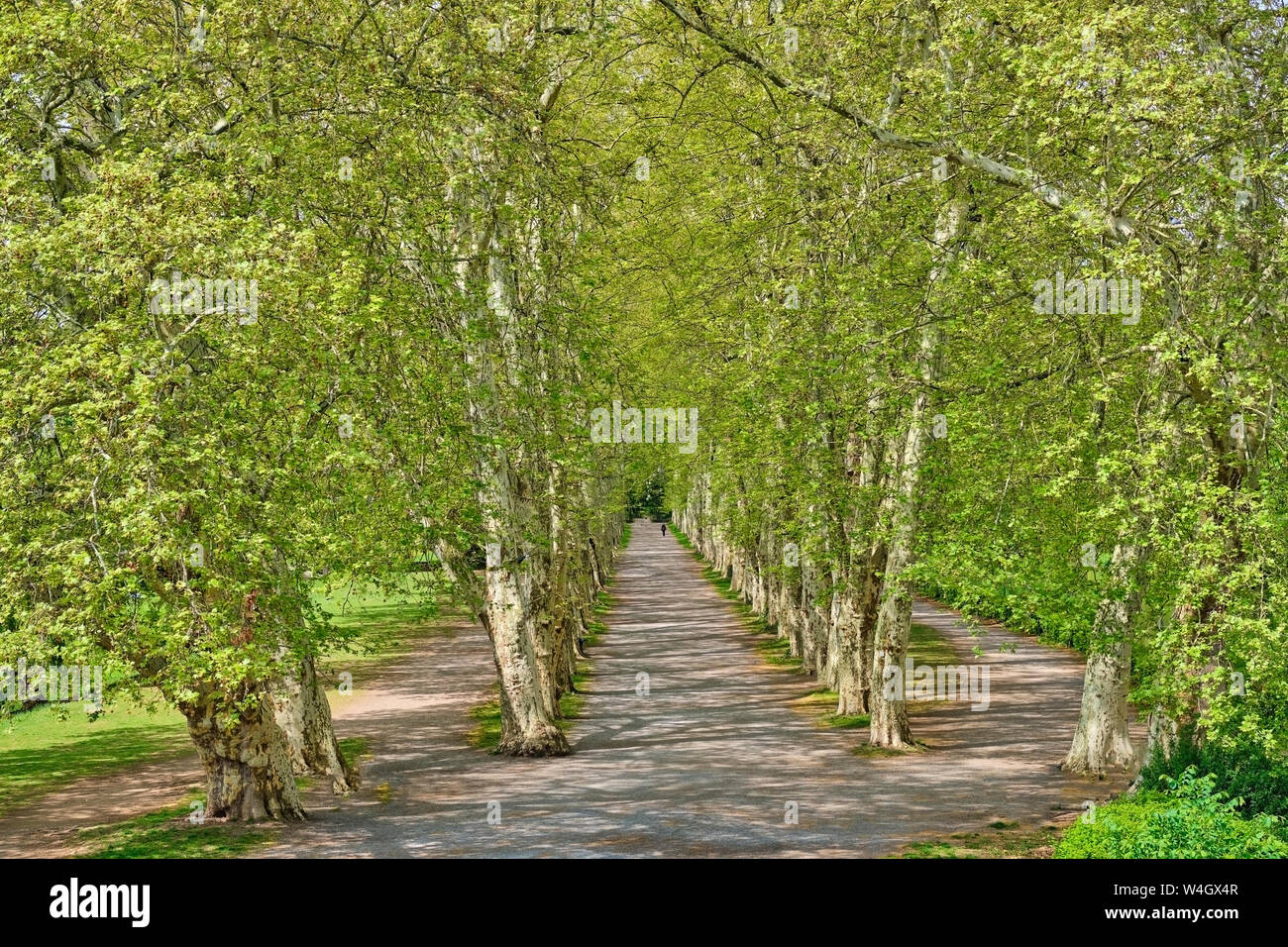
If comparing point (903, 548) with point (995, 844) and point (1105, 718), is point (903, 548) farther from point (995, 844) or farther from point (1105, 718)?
point (995, 844)

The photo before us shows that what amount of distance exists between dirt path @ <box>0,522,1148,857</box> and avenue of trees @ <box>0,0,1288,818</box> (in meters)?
1.72

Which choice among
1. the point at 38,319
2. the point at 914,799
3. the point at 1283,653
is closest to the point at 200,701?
the point at 38,319

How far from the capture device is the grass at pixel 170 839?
16172mm

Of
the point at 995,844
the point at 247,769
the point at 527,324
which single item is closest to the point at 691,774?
the point at 995,844

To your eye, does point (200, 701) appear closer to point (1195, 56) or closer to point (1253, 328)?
point (1253, 328)

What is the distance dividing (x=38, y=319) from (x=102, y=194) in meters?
1.86

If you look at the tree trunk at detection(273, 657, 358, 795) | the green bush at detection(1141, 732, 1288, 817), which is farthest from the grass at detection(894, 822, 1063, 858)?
the tree trunk at detection(273, 657, 358, 795)

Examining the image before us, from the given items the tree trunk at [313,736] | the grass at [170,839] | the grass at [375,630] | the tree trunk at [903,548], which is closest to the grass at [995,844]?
the tree trunk at [903,548]

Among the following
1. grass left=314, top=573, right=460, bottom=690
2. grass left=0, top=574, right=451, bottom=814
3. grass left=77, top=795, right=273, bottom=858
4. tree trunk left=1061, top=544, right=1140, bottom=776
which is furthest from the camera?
grass left=314, top=573, right=460, bottom=690

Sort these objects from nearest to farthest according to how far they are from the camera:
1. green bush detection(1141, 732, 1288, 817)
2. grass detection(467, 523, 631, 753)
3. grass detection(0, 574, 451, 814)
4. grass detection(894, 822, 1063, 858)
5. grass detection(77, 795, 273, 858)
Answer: green bush detection(1141, 732, 1288, 817)
grass detection(894, 822, 1063, 858)
grass detection(77, 795, 273, 858)
grass detection(0, 574, 451, 814)
grass detection(467, 523, 631, 753)

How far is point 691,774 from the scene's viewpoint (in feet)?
76.2

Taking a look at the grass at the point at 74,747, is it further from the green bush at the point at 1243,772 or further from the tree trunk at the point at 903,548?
the green bush at the point at 1243,772

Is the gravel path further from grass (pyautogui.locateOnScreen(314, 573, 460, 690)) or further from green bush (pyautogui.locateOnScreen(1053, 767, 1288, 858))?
green bush (pyautogui.locateOnScreen(1053, 767, 1288, 858))

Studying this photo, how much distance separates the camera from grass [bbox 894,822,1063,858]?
15507mm
